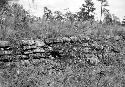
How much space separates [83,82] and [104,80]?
1.05m

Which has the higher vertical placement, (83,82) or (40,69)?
(40,69)

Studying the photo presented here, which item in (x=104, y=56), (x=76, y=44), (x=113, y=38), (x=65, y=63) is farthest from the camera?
(x=113, y=38)

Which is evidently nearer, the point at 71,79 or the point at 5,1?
the point at 71,79

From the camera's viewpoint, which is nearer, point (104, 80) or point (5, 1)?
point (104, 80)

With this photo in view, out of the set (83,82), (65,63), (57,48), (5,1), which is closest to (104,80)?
(83,82)

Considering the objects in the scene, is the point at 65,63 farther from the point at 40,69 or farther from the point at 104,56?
the point at 104,56

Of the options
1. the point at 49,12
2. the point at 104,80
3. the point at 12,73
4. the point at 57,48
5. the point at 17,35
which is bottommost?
the point at 104,80

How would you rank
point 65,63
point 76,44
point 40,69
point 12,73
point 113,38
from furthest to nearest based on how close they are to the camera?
point 113,38, point 76,44, point 65,63, point 40,69, point 12,73

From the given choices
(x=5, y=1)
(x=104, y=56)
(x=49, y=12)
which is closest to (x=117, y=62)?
(x=104, y=56)

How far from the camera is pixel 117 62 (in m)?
10.9

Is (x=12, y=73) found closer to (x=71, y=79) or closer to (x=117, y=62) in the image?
(x=71, y=79)

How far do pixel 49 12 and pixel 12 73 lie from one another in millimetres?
4290

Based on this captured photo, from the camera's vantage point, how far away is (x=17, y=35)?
8656 millimetres

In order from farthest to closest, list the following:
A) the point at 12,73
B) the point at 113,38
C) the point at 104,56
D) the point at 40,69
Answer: the point at 113,38 → the point at 104,56 → the point at 40,69 → the point at 12,73
